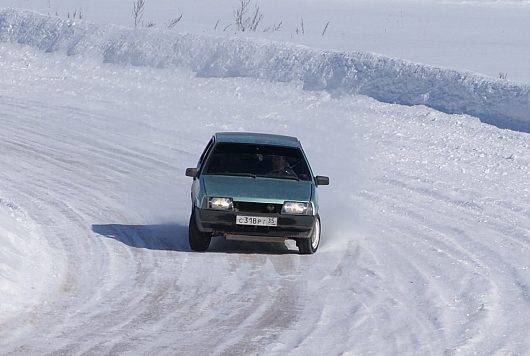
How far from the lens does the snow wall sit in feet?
82.0

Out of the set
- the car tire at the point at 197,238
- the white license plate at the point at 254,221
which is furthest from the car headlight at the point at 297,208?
the car tire at the point at 197,238

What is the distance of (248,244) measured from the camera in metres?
15.7

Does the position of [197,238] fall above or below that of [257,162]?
below

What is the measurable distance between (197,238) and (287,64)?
15.0 meters

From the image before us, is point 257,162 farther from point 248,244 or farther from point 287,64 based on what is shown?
point 287,64

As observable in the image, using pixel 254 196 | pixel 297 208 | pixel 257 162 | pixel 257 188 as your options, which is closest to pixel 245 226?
pixel 254 196

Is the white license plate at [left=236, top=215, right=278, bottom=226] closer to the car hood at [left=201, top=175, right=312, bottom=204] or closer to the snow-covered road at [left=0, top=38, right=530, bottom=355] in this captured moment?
the car hood at [left=201, top=175, right=312, bottom=204]

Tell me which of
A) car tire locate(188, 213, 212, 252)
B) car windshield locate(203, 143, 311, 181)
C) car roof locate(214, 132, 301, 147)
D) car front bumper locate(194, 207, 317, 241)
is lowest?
car tire locate(188, 213, 212, 252)

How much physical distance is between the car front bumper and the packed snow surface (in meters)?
0.32

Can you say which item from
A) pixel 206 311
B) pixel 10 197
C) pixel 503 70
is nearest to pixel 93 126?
pixel 10 197

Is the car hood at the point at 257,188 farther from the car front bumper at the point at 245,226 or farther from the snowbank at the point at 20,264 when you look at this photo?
the snowbank at the point at 20,264

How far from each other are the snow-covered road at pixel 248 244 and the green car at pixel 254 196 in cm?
32

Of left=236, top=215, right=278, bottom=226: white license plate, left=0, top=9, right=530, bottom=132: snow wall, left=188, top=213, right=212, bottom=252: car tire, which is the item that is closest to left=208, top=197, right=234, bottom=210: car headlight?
left=236, top=215, right=278, bottom=226: white license plate

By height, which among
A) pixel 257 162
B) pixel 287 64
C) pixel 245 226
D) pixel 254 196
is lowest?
pixel 287 64
